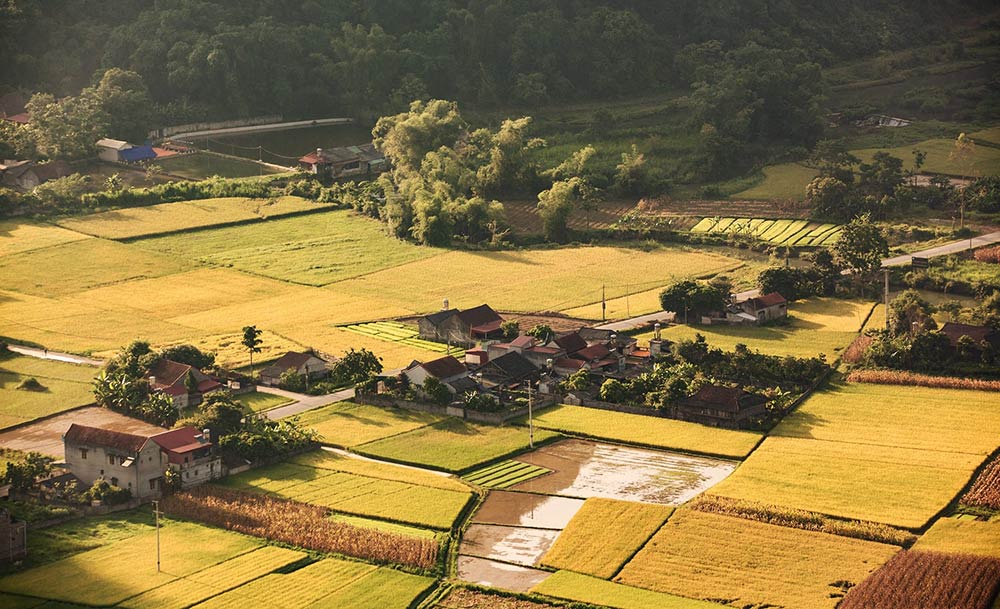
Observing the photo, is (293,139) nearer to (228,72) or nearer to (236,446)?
(228,72)

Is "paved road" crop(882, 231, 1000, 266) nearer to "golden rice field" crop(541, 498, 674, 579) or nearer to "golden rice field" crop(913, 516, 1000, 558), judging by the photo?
"golden rice field" crop(913, 516, 1000, 558)

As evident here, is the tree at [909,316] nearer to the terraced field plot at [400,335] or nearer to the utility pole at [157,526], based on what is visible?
the terraced field plot at [400,335]

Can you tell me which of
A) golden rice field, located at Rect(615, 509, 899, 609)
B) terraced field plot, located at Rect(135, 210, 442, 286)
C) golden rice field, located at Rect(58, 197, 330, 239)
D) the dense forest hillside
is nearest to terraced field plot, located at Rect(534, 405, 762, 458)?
golden rice field, located at Rect(615, 509, 899, 609)

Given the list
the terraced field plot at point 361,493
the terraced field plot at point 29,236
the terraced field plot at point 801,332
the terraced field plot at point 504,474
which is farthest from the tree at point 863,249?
the terraced field plot at point 29,236

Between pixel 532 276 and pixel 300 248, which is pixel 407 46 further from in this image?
pixel 532 276

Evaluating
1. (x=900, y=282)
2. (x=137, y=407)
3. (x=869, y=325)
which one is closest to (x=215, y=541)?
(x=137, y=407)
